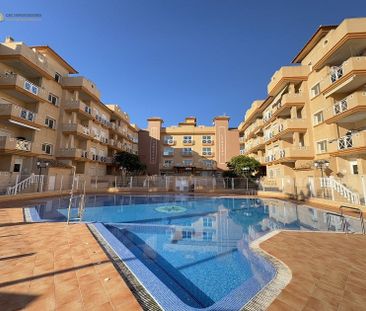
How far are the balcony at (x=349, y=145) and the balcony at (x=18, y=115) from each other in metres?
27.2

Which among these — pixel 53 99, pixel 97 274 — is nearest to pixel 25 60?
pixel 53 99

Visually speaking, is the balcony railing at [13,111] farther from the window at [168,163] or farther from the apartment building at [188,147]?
the window at [168,163]

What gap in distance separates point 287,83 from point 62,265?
25122 millimetres

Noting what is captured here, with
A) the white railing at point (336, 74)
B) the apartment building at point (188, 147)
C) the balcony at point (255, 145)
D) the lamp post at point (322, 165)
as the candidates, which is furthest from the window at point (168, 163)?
the white railing at point (336, 74)

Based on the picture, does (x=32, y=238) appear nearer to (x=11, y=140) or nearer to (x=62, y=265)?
(x=62, y=265)

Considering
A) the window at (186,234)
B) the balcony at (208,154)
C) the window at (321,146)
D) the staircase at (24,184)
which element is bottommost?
the window at (186,234)

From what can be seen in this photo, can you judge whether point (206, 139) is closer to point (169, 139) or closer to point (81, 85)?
point (169, 139)

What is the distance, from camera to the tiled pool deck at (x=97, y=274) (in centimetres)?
307

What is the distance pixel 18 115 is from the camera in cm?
1755

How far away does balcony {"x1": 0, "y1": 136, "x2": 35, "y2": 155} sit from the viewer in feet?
53.6

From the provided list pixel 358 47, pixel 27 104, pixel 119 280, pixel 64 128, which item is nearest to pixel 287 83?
pixel 358 47

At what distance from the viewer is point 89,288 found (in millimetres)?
3377

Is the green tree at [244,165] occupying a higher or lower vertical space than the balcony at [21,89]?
lower

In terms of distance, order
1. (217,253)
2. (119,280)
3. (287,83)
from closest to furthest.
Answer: (119,280)
(217,253)
(287,83)
